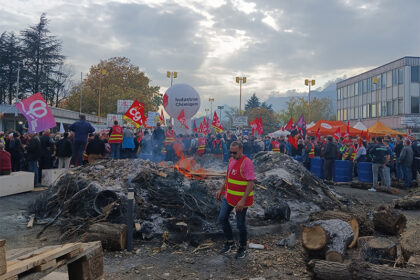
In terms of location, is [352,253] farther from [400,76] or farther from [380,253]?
[400,76]

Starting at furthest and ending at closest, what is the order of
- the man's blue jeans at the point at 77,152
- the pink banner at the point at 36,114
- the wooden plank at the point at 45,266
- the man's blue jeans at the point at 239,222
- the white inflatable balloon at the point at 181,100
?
the white inflatable balloon at the point at 181,100
the man's blue jeans at the point at 77,152
the pink banner at the point at 36,114
the man's blue jeans at the point at 239,222
the wooden plank at the point at 45,266

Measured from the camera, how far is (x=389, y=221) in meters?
7.30

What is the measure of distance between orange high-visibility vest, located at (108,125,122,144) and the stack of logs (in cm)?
932

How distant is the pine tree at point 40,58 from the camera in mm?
47953

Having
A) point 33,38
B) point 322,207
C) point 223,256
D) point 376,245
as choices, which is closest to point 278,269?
point 223,256

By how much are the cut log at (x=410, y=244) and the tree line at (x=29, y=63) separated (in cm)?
5077

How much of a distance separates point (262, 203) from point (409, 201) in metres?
4.73

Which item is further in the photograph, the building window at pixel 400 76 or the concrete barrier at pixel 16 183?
the building window at pixel 400 76

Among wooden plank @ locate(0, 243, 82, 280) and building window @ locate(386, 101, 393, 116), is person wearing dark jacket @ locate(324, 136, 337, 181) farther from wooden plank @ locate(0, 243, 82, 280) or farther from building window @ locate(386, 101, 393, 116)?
building window @ locate(386, 101, 393, 116)

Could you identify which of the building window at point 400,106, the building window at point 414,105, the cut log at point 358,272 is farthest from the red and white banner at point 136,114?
the building window at point 414,105

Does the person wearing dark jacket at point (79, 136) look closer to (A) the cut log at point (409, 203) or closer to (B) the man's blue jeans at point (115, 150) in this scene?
(B) the man's blue jeans at point (115, 150)

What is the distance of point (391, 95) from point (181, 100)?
37.9 metres

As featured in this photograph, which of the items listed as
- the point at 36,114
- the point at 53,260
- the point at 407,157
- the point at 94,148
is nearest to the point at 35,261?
the point at 53,260

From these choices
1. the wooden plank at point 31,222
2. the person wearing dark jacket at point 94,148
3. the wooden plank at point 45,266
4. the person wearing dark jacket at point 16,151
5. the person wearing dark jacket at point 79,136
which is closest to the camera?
the wooden plank at point 45,266
